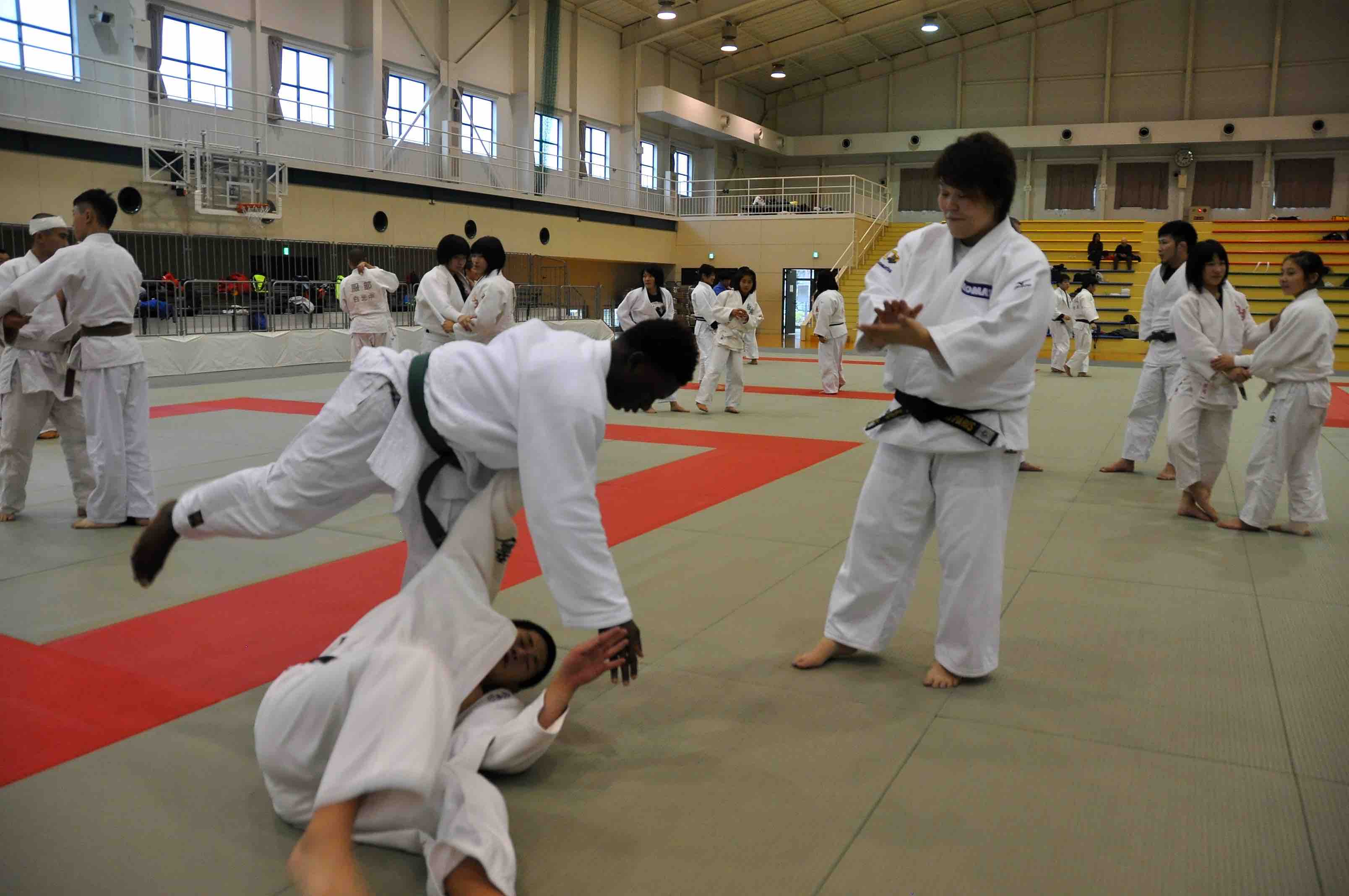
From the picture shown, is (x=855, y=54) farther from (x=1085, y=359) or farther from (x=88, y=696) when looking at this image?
(x=88, y=696)

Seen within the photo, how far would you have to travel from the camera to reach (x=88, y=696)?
9.70 ft

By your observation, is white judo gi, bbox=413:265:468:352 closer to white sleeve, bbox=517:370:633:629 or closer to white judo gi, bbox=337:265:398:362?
white judo gi, bbox=337:265:398:362

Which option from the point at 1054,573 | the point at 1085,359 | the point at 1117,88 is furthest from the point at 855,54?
the point at 1054,573

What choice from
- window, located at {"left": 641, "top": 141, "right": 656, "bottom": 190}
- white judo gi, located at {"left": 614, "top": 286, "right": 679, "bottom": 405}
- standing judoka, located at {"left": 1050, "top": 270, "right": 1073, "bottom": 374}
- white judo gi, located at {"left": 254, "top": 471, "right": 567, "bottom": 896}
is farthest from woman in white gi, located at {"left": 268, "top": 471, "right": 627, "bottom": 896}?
window, located at {"left": 641, "top": 141, "right": 656, "bottom": 190}

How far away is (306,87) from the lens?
1836 centimetres

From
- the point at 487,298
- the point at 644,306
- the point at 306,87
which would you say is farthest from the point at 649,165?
the point at 487,298

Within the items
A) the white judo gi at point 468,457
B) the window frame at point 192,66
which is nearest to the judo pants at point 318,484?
the white judo gi at point 468,457

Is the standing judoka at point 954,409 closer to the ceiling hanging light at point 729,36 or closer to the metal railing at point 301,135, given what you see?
the metal railing at point 301,135

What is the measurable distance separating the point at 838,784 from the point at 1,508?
484cm

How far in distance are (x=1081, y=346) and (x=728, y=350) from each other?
27.1 ft

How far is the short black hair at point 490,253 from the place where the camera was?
24.1ft

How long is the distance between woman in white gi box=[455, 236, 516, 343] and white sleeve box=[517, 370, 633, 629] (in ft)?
16.7

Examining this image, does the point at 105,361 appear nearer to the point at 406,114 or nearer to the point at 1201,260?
the point at 1201,260

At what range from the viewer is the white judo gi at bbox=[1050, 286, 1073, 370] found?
15.0 m
